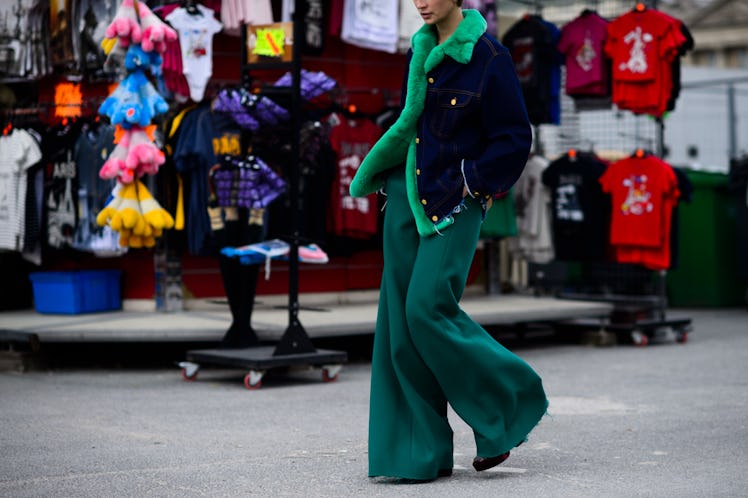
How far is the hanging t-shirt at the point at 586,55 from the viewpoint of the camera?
12688 millimetres

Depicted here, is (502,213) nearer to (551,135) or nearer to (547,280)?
(547,280)

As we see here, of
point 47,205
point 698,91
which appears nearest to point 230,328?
point 47,205

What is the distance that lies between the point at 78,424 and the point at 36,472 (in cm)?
153

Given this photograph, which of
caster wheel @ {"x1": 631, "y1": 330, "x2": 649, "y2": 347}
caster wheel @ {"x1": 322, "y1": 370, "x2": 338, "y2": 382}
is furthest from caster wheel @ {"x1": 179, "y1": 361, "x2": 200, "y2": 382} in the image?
caster wheel @ {"x1": 631, "y1": 330, "x2": 649, "y2": 347}

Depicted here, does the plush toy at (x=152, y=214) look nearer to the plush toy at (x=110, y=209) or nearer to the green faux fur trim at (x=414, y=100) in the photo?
the plush toy at (x=110, y=209)

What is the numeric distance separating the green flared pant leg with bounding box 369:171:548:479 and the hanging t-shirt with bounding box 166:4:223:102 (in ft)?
20.2

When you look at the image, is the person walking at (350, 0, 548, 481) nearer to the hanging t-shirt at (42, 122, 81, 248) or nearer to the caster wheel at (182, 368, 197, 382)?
the caster wheel at (182, 368, 197, 382)

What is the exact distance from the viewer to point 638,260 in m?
12.5

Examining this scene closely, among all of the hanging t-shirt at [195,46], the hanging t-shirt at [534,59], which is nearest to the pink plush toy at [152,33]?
the hanging t-shirt at [195,46]

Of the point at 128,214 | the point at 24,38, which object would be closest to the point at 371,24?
the point at 24,38

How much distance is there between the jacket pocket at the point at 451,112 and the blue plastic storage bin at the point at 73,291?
20.6ft

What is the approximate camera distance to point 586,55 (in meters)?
12.8

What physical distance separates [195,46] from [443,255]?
653 centimetres

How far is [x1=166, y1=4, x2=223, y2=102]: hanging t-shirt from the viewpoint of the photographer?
11.0 m
